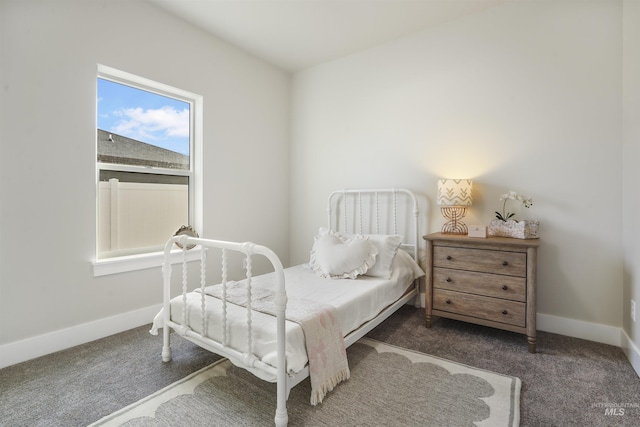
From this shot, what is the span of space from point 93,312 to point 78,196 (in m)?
0.87

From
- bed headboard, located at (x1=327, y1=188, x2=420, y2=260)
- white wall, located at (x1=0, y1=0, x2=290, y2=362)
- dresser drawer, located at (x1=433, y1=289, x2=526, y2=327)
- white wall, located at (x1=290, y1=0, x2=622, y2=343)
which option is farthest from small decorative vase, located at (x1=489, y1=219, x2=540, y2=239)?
white wall, located at (x1=0, y1=0, x2=290, y2=362)

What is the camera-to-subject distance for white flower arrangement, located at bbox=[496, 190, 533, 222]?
2.41m

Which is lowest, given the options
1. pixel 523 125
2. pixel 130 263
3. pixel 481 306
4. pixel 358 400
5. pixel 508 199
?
pixel 358 400

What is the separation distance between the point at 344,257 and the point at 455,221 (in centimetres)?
107

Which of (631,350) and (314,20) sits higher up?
(314,20)

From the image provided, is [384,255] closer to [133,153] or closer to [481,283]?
[481,283]

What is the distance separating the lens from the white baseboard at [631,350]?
181 centimetres

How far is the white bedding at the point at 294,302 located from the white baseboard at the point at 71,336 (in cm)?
65

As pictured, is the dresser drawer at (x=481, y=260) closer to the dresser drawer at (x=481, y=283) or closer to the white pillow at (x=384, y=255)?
the dresser drawer at (x=481, y=283)

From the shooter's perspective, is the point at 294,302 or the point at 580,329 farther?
the point at 580,329

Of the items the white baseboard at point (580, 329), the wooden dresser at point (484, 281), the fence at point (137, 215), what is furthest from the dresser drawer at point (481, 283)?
the fence at point (137, 215)

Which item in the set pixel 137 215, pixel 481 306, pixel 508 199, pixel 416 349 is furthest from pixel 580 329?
pixel 137 215

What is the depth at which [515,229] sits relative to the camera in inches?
90.4

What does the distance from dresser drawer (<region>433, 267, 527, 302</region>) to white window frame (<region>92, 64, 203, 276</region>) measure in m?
2.23
